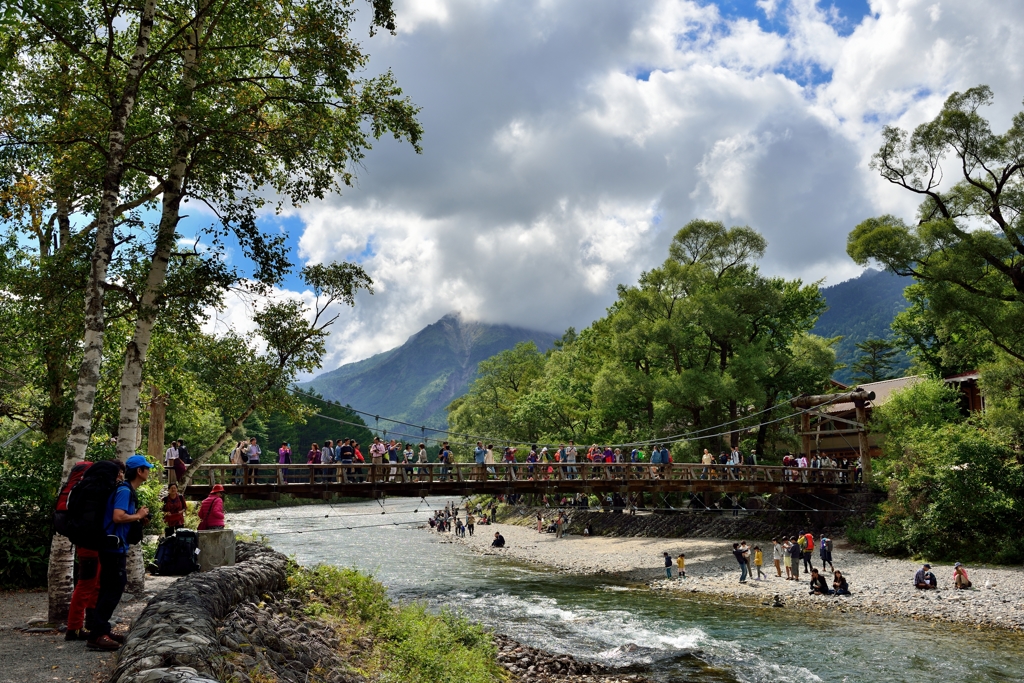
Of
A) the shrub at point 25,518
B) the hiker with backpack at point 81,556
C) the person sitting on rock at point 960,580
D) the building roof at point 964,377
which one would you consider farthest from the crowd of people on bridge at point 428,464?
the hiker with backpack at point 81,556

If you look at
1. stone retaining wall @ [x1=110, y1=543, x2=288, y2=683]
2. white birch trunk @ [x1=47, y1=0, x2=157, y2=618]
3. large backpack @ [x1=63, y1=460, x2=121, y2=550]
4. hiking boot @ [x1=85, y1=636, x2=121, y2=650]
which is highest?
white birch trunk @ [x1=47, y1=0, x2=157, y2=618]

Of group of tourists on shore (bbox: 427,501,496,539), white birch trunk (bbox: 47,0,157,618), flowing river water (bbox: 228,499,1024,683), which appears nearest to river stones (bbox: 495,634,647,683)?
flowing river water (bbox: 228,499,1024,683)

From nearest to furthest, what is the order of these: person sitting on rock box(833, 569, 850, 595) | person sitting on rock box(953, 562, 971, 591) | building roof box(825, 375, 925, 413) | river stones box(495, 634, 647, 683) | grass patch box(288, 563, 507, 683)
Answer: grass patch box(288, 563, 507, 683) → river stones box(495, 634, 647, 683) → person sitting on rock box(953, 562, 971, 591) → person sitting on rock box(833, 569, 850, 595) → building roof box(825, 375, 925, 413)

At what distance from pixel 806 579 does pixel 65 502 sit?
2355cm

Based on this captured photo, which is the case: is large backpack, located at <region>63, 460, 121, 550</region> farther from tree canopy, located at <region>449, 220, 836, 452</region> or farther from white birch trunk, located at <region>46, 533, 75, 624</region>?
tree canopy, located at <region>449, 220, 836, 452</region>

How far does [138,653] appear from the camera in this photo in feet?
19.6

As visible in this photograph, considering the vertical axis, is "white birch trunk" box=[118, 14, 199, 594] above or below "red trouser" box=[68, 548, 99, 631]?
above

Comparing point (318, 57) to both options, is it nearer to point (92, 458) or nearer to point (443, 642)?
point (92, 458)

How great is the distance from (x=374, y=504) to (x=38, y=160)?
65485 millimetres

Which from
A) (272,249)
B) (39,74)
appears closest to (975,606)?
(272,249)

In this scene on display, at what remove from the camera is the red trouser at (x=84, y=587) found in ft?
23.0

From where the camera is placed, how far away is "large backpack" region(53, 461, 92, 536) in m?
6.85

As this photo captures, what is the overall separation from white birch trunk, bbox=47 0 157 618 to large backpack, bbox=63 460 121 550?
5.78ft

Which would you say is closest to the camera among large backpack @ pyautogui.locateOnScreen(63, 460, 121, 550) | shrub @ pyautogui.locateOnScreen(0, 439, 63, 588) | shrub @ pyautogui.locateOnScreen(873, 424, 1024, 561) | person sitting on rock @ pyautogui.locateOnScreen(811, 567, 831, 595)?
A: large backpack @ pyautogui.locateOnScreen(63, 460, 121, 550)
